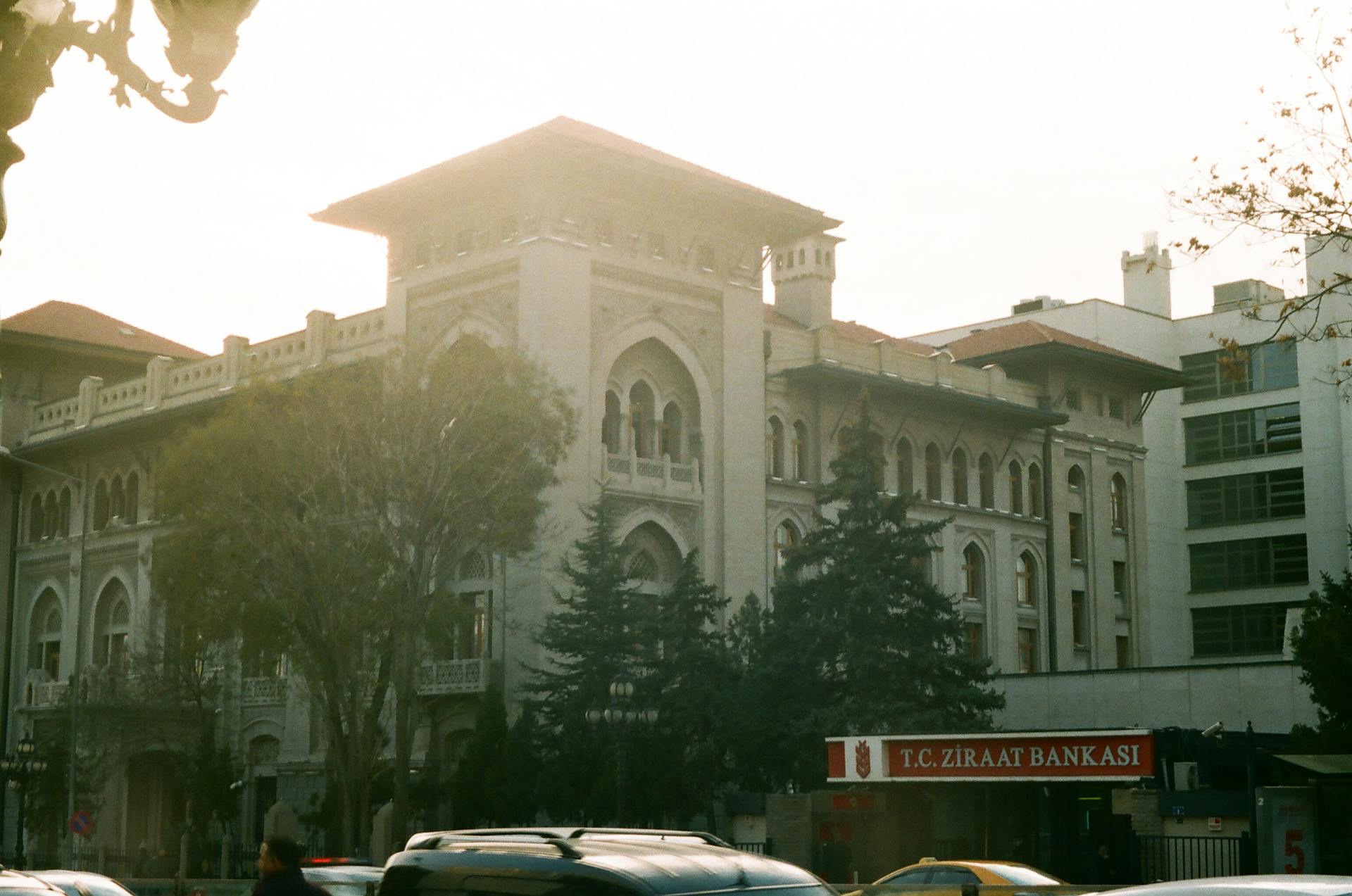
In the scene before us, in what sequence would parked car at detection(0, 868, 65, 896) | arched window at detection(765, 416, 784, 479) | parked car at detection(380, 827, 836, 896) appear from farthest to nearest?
arched window at detection(765, 416, 784, 479)
parked car at detection(0, 868, 65, 896)
parked car at detection(380, 827, 836, 896)

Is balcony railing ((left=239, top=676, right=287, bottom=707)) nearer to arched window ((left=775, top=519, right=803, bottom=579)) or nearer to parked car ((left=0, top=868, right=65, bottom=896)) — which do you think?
arched window ((left=775, top=519, right=803, bottom=579))

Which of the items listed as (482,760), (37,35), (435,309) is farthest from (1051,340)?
(37,35)

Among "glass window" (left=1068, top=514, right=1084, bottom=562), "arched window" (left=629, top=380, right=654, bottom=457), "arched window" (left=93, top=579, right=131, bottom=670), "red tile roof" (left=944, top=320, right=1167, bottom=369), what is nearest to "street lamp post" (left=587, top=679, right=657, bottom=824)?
"arched window" (left=629, top=380, right=654, bottom=457)

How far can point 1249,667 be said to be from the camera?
133 feet

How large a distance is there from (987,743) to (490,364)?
468 inches

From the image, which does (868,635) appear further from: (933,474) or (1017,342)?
(1017,342)

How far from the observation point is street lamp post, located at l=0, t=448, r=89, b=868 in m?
40.7

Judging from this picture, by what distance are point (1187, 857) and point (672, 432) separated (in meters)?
22.4

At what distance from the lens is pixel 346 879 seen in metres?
16.1

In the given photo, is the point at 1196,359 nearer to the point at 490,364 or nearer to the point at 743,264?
the point at 743,264

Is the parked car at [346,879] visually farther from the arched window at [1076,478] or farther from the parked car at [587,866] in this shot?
the arched window at [1076,478]

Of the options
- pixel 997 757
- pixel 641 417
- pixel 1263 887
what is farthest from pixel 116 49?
pixel 641 417

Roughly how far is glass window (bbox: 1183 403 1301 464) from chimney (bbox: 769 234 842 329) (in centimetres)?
2323

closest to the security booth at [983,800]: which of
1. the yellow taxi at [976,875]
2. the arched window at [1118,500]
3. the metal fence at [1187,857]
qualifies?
the metal fence at [1187,857]
